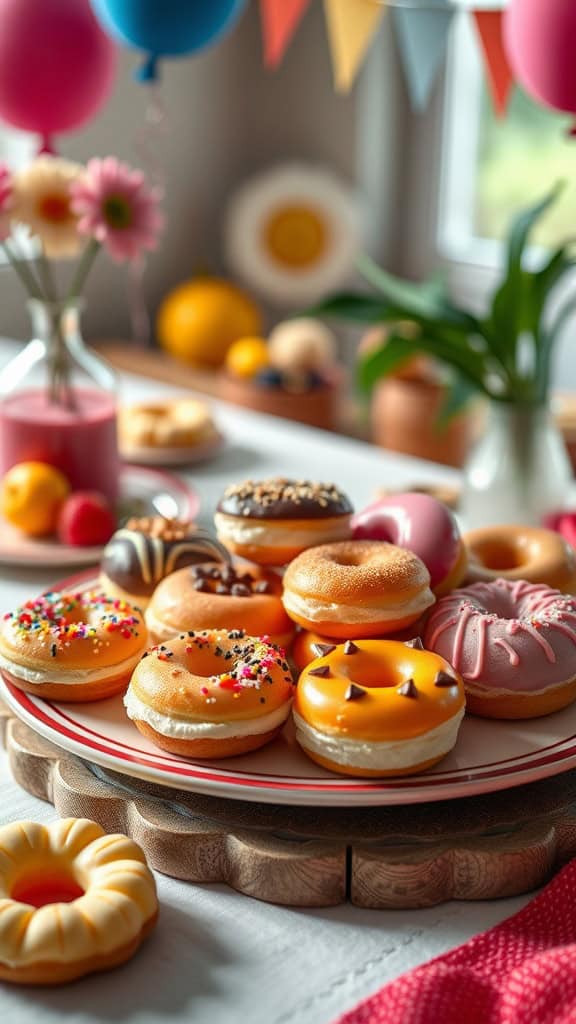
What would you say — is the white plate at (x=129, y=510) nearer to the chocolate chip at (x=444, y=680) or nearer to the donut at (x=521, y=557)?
the donut at (x=521, y=557)

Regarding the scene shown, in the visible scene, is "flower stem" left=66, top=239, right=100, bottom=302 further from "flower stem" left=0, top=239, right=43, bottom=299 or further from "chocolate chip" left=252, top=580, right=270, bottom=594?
"chocolate chip" left=252, top=580, right=270, bottom=594

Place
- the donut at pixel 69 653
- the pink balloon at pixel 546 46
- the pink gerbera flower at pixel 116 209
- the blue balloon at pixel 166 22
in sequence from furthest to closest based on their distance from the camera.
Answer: the pink gerbera flower at pixel 116 209
the blue balloon at pixel 166 22
the pink balloon at pixel 546 46
the donut at pixel 69 653

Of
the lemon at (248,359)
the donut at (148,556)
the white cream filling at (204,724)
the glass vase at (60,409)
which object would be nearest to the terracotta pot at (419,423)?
the lemon at (248,359)

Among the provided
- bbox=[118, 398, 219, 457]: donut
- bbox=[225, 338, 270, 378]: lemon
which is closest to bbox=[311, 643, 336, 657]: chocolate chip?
bbox=[118, 398, 219, 457]: donut

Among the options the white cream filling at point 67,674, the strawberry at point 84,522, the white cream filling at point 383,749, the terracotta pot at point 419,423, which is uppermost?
the white cream filling at point 383,749

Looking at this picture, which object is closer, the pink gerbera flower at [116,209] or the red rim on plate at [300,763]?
the red rim on plate at [300,763]

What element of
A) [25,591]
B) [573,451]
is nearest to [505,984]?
[25,591]
